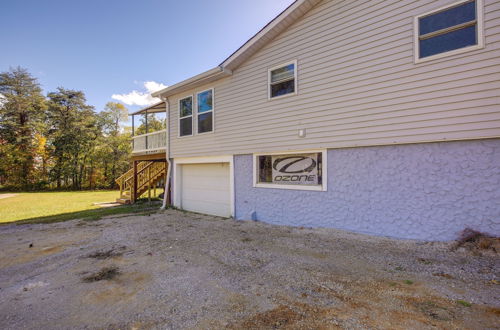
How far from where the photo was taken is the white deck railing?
10.1 metres

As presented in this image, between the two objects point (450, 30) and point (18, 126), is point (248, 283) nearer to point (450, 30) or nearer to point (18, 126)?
point (450, 30)

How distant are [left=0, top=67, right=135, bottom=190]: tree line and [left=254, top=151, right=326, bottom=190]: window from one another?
2390 cm

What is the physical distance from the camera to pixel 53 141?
2262 cm

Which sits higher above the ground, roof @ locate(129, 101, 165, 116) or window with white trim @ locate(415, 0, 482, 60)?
roof @ locate(129, 101, 165, 116)

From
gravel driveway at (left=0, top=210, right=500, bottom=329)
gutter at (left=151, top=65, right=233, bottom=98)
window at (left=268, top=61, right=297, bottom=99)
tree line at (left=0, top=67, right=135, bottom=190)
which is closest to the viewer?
gravel driveway at (left=0, top=210, right=500, bottom=329)

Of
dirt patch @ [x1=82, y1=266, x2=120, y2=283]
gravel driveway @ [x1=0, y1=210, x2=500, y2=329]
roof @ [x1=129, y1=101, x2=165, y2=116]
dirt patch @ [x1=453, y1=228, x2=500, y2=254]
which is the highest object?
roof @ [x1=129, y1=101, x2=165, y2=116]

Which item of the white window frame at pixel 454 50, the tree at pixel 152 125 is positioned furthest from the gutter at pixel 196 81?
the tree at pixel 152 125

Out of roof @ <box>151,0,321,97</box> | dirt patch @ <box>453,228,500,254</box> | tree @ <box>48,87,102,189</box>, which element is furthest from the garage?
tree @ <box>48,87,102,189</box>

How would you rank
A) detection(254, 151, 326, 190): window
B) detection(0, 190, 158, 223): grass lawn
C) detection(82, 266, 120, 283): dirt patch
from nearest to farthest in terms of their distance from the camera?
detection(82, 266, 120, 283): dirt patch < detection(254, 151, 326, 190): window < detection(0, 190, 158, 223): grass lawn

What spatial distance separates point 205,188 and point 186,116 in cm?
309

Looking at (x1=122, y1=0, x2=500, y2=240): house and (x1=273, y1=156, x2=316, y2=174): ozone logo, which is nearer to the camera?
(x1=122, y1=0, x2=500, y2=240): house

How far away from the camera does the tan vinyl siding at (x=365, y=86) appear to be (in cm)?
372

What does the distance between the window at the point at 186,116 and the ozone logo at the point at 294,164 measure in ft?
13.9

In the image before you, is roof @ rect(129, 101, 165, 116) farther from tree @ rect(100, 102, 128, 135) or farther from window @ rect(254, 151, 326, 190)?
tree @ rect(100, 102, 128, 135)
